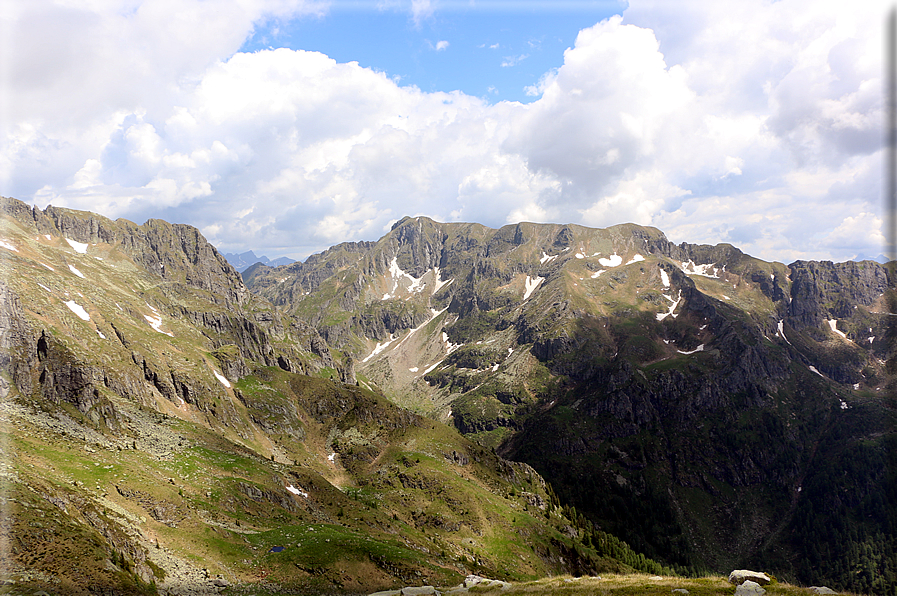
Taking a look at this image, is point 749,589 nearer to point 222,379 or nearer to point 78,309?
point 78,309

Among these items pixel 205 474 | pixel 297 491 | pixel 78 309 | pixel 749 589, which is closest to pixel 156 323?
pixel 78 309

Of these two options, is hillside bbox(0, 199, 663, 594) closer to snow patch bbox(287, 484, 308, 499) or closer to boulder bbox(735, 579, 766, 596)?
snow patch bbox(287, 484, 308, 499)

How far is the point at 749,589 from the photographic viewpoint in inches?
1083

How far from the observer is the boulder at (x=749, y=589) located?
2706 centimetres

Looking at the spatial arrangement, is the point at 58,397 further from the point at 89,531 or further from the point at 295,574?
the point at 295,574

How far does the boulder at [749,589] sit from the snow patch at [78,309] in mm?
157601

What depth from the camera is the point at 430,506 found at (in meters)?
123

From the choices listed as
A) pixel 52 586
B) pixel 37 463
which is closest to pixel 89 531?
pixel 52 586

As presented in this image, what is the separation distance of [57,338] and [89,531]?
8431cm

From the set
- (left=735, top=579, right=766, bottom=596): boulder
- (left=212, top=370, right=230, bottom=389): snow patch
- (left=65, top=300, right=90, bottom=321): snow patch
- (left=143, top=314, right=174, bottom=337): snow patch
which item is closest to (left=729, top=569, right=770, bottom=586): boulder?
(left=735, top=579, right=766, bottom=596): boulder

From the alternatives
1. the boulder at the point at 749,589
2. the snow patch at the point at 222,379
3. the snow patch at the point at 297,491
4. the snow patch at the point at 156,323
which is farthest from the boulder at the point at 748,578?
the snow patch at the point at 156,323

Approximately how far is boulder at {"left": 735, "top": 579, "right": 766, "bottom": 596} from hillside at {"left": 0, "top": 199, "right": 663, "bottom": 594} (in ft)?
161

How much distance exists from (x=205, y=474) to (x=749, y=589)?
8526cm

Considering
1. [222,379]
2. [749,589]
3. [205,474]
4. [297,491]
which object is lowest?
[297,491]
